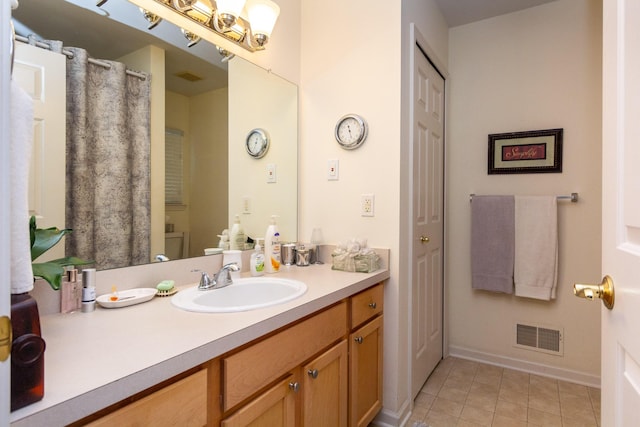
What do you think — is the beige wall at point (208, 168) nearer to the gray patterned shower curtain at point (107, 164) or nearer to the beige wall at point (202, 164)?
the beige wall at point (202, 164)

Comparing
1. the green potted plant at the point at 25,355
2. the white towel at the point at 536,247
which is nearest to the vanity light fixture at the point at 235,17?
the green potted plant at the point at 25,355

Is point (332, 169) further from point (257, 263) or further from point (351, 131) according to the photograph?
point (257, 263)

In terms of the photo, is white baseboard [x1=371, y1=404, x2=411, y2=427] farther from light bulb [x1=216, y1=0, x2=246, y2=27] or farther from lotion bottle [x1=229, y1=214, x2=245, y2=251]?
light bulb [x1=216, y1=0, x2=246, y2=27]

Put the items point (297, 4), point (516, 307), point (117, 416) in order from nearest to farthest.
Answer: point (117, 416) → point (297, 4) → point (516, 307)

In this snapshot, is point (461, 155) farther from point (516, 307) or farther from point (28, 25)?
point (28, 25)

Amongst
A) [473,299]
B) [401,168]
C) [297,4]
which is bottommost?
[473,299]

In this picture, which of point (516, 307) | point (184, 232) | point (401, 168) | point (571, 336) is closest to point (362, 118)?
point (401, 168)

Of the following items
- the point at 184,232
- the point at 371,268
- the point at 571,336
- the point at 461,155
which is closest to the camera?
the point at 184,232

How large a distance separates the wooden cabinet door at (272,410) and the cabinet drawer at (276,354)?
3cm

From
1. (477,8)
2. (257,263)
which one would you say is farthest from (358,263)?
(477,8)

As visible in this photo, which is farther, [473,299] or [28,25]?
[473,299]

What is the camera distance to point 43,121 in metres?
0.99

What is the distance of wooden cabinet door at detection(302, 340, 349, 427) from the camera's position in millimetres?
1165

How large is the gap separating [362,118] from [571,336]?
79.2 inches
